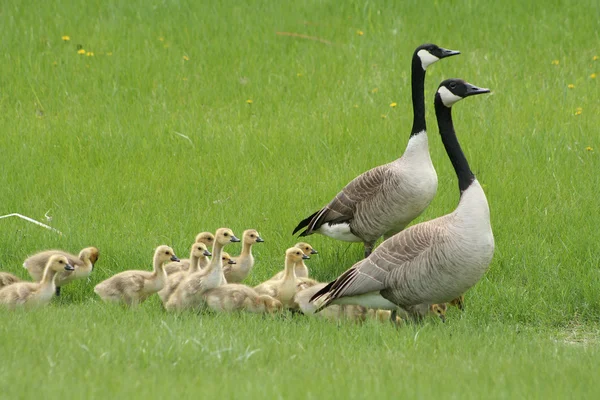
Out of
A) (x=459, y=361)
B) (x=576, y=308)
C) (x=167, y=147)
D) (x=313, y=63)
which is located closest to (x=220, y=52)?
(x=313, y=63)

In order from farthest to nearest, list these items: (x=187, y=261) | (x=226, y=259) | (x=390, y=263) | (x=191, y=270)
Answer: (x=187, y=261)
(x=226, y=259)
(x=191, y=270)
(x=390, y=263)

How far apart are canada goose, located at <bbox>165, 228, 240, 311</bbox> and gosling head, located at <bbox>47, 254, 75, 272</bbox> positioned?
115 centimetres

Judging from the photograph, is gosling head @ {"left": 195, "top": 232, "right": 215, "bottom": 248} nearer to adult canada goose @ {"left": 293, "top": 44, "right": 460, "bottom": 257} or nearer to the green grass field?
the green grass field

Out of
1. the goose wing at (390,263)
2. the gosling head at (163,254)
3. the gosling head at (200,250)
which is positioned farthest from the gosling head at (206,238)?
the goose wing at (390,263)

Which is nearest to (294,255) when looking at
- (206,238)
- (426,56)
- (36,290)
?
(206,238)

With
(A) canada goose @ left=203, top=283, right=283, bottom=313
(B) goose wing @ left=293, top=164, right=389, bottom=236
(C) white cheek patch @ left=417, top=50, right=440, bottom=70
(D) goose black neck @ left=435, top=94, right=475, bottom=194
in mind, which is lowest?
(A) canada goose @ left=203, top=283, right=283, bottom=313

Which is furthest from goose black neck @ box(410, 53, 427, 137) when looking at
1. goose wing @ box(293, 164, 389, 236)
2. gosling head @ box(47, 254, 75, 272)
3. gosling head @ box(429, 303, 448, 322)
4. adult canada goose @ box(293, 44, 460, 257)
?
gosling head @ box(47, 254, 75, 272)

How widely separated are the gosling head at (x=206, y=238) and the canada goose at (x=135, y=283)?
0.97 meters

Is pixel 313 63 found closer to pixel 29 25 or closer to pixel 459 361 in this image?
pixel 29 25

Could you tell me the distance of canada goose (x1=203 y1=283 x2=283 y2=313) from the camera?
9945 millimetres

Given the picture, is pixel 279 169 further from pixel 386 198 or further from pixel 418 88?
pixel 386 198

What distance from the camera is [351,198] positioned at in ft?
37.8

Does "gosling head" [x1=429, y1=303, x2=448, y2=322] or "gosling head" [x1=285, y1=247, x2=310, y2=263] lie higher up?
"gosling head" [x1=285, y1=247, x2=310, y2=263]

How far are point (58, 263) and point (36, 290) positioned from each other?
0.38 meters
